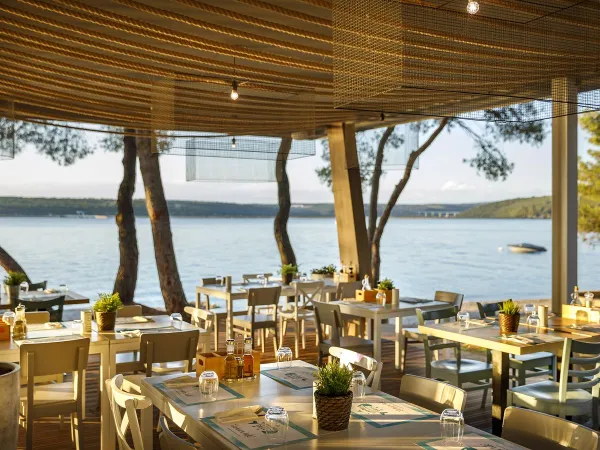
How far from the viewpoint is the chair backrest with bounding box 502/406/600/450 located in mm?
2715

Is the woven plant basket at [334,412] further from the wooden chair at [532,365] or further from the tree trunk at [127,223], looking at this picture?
the tree trunk at [127,223]

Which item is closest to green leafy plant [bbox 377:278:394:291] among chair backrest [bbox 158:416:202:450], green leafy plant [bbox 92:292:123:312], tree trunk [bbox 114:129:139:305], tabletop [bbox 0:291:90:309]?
green leafy plant [bbox 92:292:123:312]

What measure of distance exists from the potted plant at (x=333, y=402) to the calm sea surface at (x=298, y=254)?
20103 mm

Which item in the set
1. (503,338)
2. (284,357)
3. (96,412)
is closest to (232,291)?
(96,412)

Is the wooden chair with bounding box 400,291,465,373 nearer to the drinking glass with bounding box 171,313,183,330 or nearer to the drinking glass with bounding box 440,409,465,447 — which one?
the drinking glass with bounding box 171,313,183,330

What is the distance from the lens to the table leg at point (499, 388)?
16.5 feet

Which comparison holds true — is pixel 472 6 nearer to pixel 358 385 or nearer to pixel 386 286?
pixel 358 385

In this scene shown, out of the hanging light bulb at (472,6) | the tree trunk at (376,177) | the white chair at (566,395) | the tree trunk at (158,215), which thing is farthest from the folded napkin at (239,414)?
the tree trunk at (158,215)

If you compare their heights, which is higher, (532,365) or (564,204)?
(564,204)

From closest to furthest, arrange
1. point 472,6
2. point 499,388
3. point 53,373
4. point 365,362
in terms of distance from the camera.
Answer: point 472,6 → point 365,362 → point 53,373 → point 499,388

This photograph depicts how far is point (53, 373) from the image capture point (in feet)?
15.4

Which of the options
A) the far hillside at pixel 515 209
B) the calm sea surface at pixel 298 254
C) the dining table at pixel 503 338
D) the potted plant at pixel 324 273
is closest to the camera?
the dining table at pixel 503 338

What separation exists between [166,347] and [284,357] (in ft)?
4.79

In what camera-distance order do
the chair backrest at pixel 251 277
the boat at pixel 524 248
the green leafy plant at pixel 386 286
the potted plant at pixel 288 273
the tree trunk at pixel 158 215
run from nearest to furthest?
the green leafy plant at pixel 386 286, the potted plant at pixel 288 273, the chair backrest at pixel 251 277, the tree trunk at pixel 158 215, the boat at pixel 524 248
